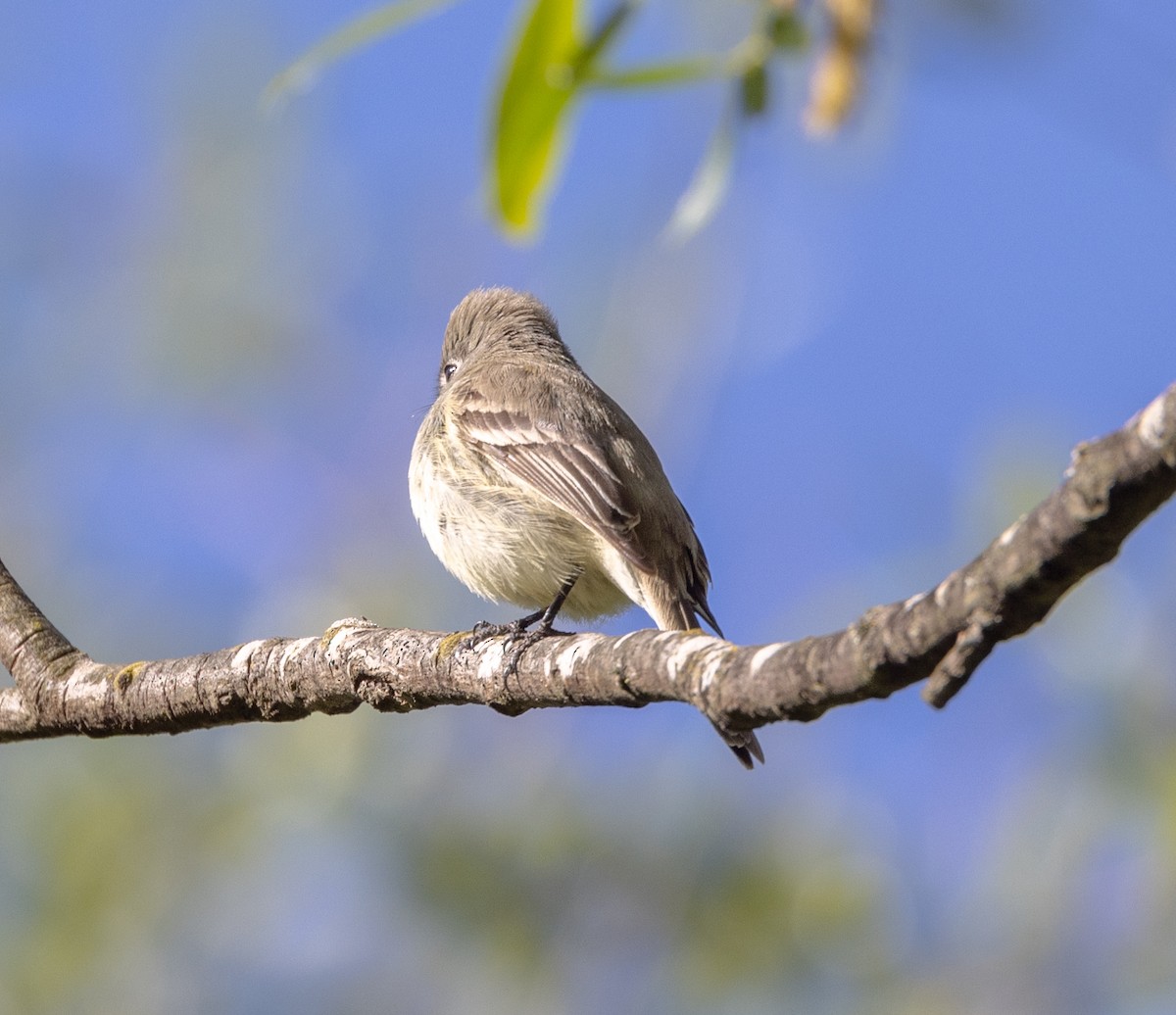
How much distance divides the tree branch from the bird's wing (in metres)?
1.09

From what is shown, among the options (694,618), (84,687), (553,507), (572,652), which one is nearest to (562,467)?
(553,507)

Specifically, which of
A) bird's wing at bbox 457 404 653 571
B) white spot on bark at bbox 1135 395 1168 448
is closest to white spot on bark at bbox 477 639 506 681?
bird's wing at bbox 457 404 653 571

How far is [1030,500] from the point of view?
22.4 ft

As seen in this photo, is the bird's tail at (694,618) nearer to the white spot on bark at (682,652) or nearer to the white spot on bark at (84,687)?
the white spot on bark at (682,652)

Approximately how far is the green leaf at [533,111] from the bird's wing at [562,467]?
2347 millimetres

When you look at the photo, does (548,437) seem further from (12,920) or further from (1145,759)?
(12,920)

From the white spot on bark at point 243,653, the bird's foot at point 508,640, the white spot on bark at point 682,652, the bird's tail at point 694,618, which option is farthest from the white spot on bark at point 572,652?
the white spot on bark at point 243,653

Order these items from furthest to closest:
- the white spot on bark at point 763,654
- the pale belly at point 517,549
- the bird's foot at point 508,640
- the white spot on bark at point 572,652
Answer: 1. the pale belly at point 517,549
2. the bird's foot at point 508,640
3. the white spot on bark at point 572,652
4. the white spot on bark at point 763,654

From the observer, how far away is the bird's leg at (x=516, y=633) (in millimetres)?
3670

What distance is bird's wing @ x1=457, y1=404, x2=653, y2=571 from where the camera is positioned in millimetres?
5090

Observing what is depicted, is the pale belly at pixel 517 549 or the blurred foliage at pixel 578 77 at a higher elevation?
the blurred foliage at pixel 578 77

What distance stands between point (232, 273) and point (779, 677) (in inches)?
411

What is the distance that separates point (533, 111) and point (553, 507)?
270 centimetres

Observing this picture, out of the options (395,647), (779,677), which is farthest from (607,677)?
(395,647)
